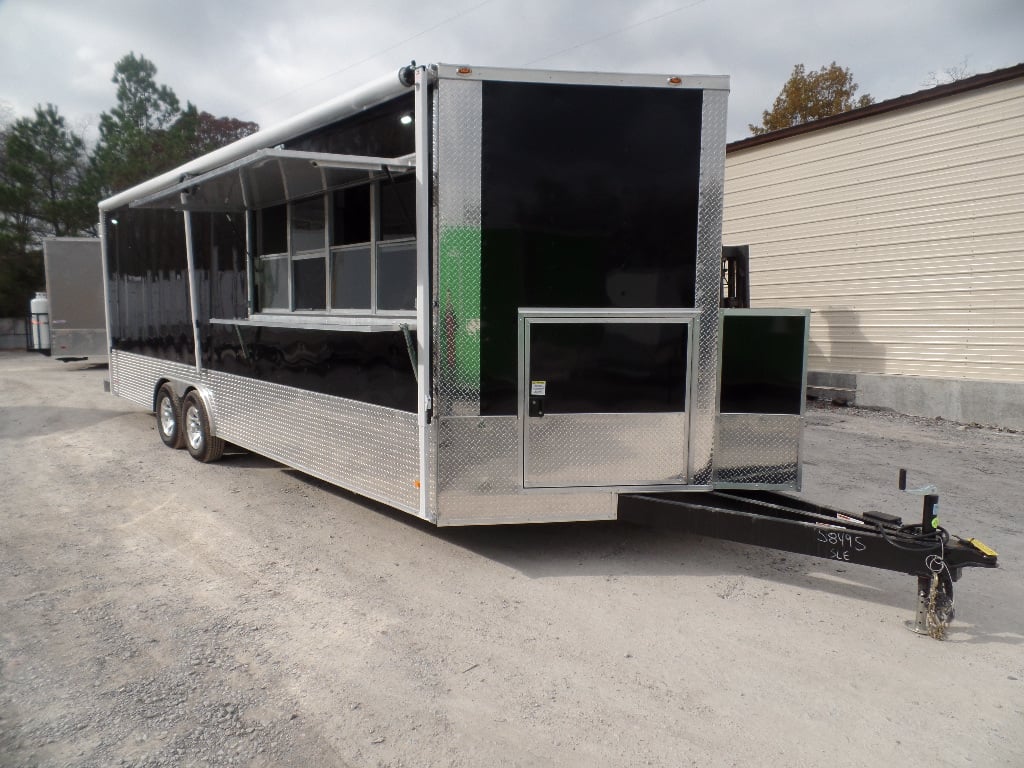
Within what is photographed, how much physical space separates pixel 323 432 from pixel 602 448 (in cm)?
219

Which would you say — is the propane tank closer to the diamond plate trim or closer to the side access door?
the diamond plate trim

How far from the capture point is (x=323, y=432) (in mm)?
5336

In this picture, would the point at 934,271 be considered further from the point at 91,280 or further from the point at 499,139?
the point at 91,280

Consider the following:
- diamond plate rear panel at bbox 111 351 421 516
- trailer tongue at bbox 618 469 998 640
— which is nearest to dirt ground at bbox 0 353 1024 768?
trailer tongue at bbox 618 469 998 640

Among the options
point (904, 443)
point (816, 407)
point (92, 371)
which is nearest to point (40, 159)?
point (92, 371)

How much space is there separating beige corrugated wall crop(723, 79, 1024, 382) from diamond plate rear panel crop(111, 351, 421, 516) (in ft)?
29.8

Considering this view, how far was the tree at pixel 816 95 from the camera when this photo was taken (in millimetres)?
22984

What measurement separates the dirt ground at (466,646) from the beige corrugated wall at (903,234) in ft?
17.3

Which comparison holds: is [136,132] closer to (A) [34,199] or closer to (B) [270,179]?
(A) [34,199]

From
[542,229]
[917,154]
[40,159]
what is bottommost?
[542,229]

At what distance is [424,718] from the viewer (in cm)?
291

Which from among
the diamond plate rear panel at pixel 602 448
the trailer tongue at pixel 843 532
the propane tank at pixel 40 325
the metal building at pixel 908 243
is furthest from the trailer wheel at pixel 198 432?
the propane tank at pixel 40 325

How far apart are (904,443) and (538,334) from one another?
21.6 ft

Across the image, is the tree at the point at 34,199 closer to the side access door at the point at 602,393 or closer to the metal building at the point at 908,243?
the metal building at the point at 908,243
